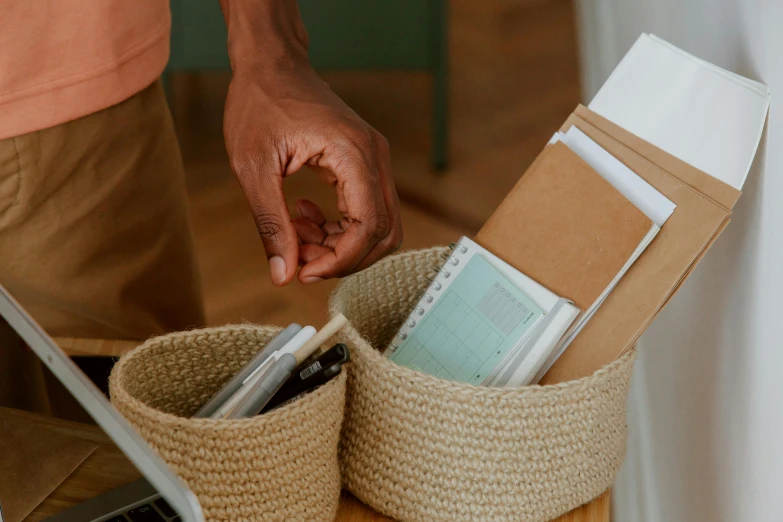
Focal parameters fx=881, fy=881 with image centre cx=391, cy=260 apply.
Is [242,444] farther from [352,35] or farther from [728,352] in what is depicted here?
[352,35]

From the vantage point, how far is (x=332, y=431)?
53cm

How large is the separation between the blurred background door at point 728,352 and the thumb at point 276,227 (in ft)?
1.02

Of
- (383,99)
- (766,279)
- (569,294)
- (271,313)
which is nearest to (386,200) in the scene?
(569,294)

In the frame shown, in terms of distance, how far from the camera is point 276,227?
655 millimetres

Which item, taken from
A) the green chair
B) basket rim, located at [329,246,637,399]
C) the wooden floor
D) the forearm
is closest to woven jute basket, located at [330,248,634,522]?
basket rim, located at [329,246,637,399]

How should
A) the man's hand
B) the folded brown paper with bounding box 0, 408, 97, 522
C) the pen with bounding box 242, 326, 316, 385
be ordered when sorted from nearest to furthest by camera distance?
the folded brown paper with bounding box 0, 408, 97, 522, the pen with bounding box 242, 326, 316, 385, the man's hand

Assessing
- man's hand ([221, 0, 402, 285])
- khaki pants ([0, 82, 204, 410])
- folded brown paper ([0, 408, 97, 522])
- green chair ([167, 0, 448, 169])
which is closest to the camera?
folded brown paper ([0, 408, 97, 522])

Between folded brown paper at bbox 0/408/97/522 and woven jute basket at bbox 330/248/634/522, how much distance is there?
0.18 metres

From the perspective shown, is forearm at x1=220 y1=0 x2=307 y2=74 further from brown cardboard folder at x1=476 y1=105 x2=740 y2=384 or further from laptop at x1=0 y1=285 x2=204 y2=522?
laptop at x1=0 y1=285 x2=204 y2=522

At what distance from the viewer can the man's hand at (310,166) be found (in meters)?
0.65

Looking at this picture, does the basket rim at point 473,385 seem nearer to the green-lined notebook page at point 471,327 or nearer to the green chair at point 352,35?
the green-lined notebook page at point 471,327

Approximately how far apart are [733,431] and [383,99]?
2148 millimetres

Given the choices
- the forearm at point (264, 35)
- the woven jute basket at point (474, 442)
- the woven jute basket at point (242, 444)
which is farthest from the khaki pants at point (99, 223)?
the woven jute basket at point (474, 442)

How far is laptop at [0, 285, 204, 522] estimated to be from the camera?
318 millimetres
